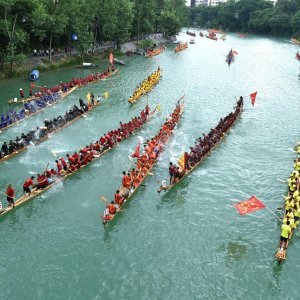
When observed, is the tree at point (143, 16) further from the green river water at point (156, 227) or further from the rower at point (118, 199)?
the rower at point (118, 199)

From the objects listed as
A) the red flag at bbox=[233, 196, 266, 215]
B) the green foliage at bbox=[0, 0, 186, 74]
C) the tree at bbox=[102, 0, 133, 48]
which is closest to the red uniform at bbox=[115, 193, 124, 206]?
the red flag at bbox=[233, 196, 266, 215]

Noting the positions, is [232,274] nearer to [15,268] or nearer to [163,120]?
[15,268]

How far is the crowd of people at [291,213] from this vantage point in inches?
700

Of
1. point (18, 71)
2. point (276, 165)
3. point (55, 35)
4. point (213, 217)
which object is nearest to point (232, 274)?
point (213, 217)

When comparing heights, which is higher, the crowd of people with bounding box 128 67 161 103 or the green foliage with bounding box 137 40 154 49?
the green foliage with bounding box 137 40 154 49

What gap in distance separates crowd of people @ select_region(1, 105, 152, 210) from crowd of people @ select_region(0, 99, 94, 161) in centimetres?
309

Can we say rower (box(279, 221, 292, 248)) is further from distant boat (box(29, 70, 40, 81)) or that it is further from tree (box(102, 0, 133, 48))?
tree (box(102, 0, 133, 48))

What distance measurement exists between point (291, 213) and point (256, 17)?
460 feet

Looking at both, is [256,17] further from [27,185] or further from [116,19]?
[27,185]

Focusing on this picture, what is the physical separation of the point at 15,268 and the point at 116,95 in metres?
30.9

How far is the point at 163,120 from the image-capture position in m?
36.7

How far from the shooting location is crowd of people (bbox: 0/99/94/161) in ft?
87.8

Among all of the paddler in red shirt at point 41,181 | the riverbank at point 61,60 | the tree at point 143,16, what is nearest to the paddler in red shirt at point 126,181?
the paddler in red shirt at point 41,181

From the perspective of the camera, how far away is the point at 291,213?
1891cm
